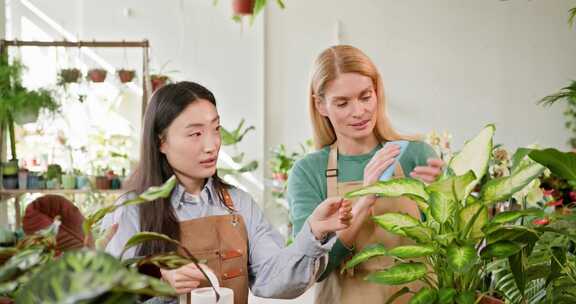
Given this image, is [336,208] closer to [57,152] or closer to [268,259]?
[268,259]

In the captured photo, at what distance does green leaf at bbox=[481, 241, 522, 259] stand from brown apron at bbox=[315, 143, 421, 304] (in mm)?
549

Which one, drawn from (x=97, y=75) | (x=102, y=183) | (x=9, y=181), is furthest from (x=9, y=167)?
(x=97, y=75)

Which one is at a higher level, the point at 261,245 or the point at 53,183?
the point at 261,245

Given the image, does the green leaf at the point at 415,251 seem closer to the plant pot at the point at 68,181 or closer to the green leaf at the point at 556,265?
the green leaf at the point at 556,265

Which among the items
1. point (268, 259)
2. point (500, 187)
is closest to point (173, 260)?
point (500, 187)

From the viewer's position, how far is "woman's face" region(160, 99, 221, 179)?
1.75m

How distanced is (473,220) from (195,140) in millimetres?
666

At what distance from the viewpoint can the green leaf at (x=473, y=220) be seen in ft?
4.64

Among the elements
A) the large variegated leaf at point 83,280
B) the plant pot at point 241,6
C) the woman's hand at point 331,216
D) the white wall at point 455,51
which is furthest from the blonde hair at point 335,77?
the white wall at point 455,51

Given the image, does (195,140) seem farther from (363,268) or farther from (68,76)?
(68,76)

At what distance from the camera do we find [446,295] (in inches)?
55.6

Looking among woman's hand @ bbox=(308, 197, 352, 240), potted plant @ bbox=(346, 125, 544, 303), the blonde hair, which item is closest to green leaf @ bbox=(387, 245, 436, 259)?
potted plant @ bbox=(346, 125, 544, 303)

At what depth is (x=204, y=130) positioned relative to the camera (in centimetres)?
177

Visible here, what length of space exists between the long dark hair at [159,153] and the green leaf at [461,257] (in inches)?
27.2
